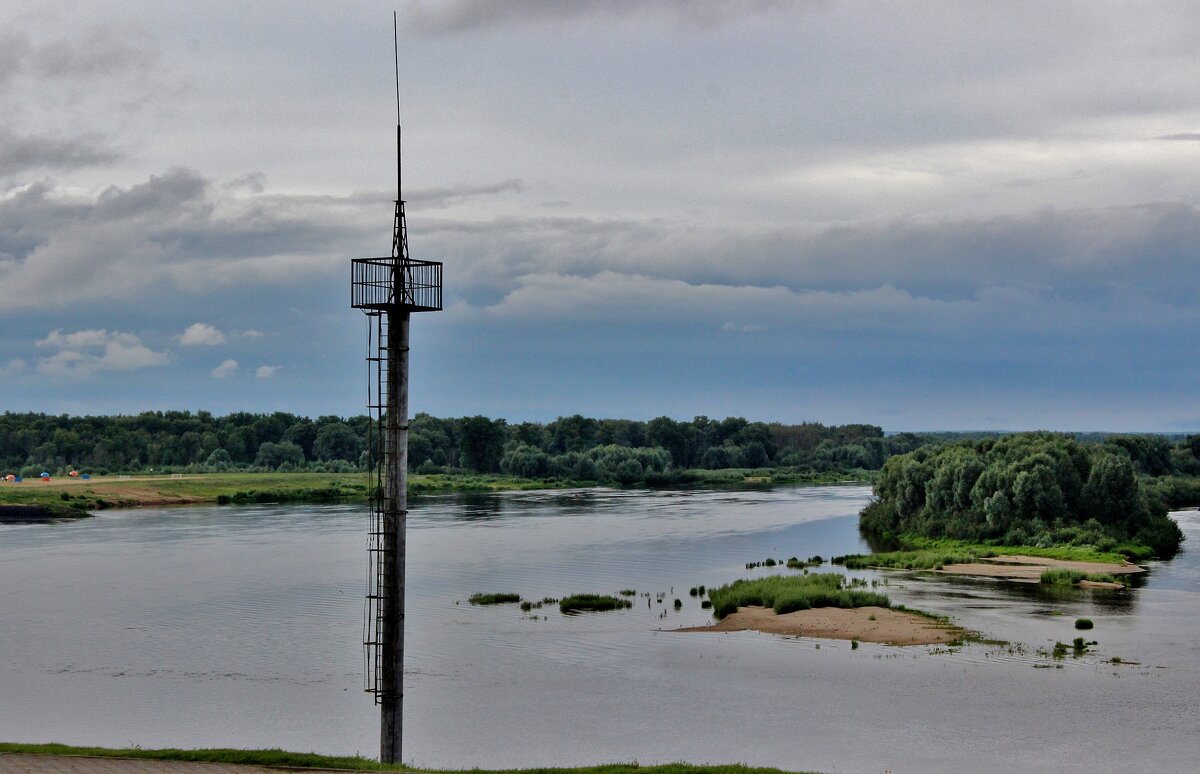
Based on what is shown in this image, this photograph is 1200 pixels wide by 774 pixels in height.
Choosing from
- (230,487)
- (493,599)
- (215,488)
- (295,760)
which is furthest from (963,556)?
(230,487)

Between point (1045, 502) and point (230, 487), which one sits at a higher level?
point (1045, 502)

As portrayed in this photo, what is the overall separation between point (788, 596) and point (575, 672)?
14.3 m

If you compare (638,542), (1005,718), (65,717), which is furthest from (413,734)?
(638,542)

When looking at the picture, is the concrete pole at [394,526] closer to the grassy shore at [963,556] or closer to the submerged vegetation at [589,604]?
the submerged vegetation at [589,604]

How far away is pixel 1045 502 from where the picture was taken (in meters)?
72.7

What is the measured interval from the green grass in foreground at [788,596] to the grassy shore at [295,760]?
2512 centimetres

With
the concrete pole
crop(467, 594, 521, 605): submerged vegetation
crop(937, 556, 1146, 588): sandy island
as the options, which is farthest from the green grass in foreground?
the concrete pole

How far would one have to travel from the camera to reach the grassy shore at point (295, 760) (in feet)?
74.8

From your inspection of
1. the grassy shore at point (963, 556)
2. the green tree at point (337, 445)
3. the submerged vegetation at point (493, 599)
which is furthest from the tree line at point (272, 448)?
the submerged vegetation at point (493, 599)

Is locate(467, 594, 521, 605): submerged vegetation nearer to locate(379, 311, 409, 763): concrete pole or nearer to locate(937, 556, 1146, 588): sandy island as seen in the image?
locate(937, 556, 1146, 588): sandy island

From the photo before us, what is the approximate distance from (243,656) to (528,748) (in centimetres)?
1550

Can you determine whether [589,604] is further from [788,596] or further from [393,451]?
[393,451]

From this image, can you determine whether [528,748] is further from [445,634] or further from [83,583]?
[83,583]

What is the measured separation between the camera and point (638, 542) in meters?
78.2
